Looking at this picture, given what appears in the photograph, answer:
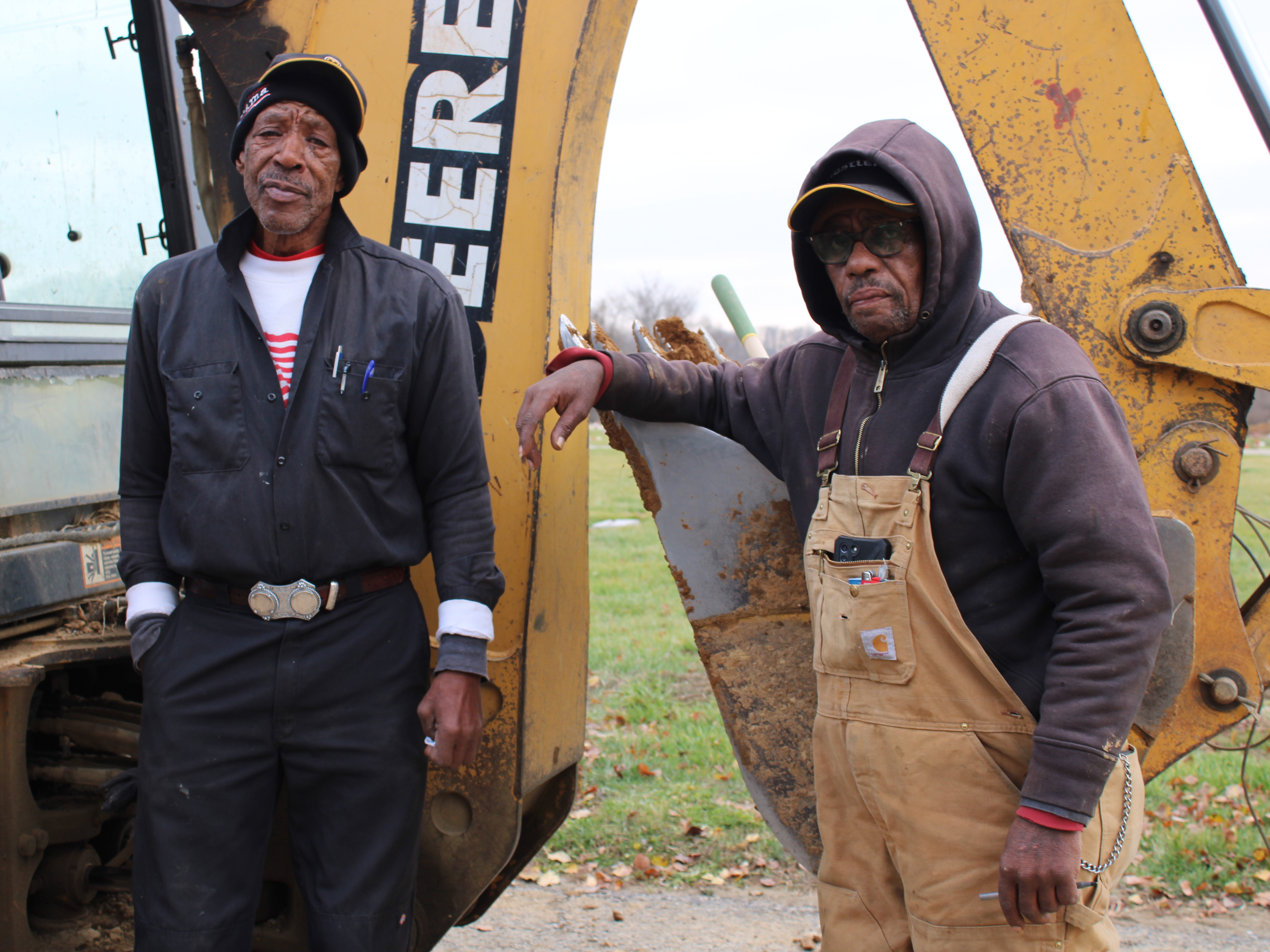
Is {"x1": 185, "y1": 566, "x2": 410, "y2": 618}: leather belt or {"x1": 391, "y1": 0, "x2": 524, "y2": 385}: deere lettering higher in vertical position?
{"x1": 391, "y1": 0, "x2": 524, "y2": 385}: deere lettering

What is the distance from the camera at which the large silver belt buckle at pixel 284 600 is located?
6.23 feet

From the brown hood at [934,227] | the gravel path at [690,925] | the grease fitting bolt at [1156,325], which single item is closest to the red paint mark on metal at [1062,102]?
the brown hood at [934,227]

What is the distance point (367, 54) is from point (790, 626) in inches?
64.5

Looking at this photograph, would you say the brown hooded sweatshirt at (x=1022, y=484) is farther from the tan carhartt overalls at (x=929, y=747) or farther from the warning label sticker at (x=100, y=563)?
the warning label sticker at (x=100, y=563)

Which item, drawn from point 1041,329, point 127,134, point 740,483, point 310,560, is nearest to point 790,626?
point 740,483

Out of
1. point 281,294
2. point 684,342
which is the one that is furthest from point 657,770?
point 281,294

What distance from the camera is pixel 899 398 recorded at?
1.86m

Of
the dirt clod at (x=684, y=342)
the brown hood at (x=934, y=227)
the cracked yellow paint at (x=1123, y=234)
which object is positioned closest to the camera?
the brown hood at (x=934, y=227)

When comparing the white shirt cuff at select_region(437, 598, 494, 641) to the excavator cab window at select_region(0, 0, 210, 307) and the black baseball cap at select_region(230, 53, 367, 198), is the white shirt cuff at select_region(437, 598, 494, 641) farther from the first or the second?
the excavator cab window at select_region(0, 0, 210, 307)

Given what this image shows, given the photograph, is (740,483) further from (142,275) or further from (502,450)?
(142,275)

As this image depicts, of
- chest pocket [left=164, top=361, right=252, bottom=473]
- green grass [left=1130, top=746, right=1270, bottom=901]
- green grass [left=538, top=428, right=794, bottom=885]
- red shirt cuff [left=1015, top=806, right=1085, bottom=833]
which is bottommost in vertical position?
green grass [left=538, top=428, right=794, bottom=885]

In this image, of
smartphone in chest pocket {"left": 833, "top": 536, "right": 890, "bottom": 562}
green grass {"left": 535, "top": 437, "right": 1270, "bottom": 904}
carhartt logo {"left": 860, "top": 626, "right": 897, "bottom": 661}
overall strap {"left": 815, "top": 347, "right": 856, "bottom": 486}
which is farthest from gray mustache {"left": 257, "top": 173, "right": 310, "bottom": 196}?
carhartt logo {"left": 860, "top": 626, "right": 897, "bottom": 661}

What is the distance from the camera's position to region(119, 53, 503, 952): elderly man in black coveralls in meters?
1.91

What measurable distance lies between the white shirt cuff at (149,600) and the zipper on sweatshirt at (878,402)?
1384 mm
